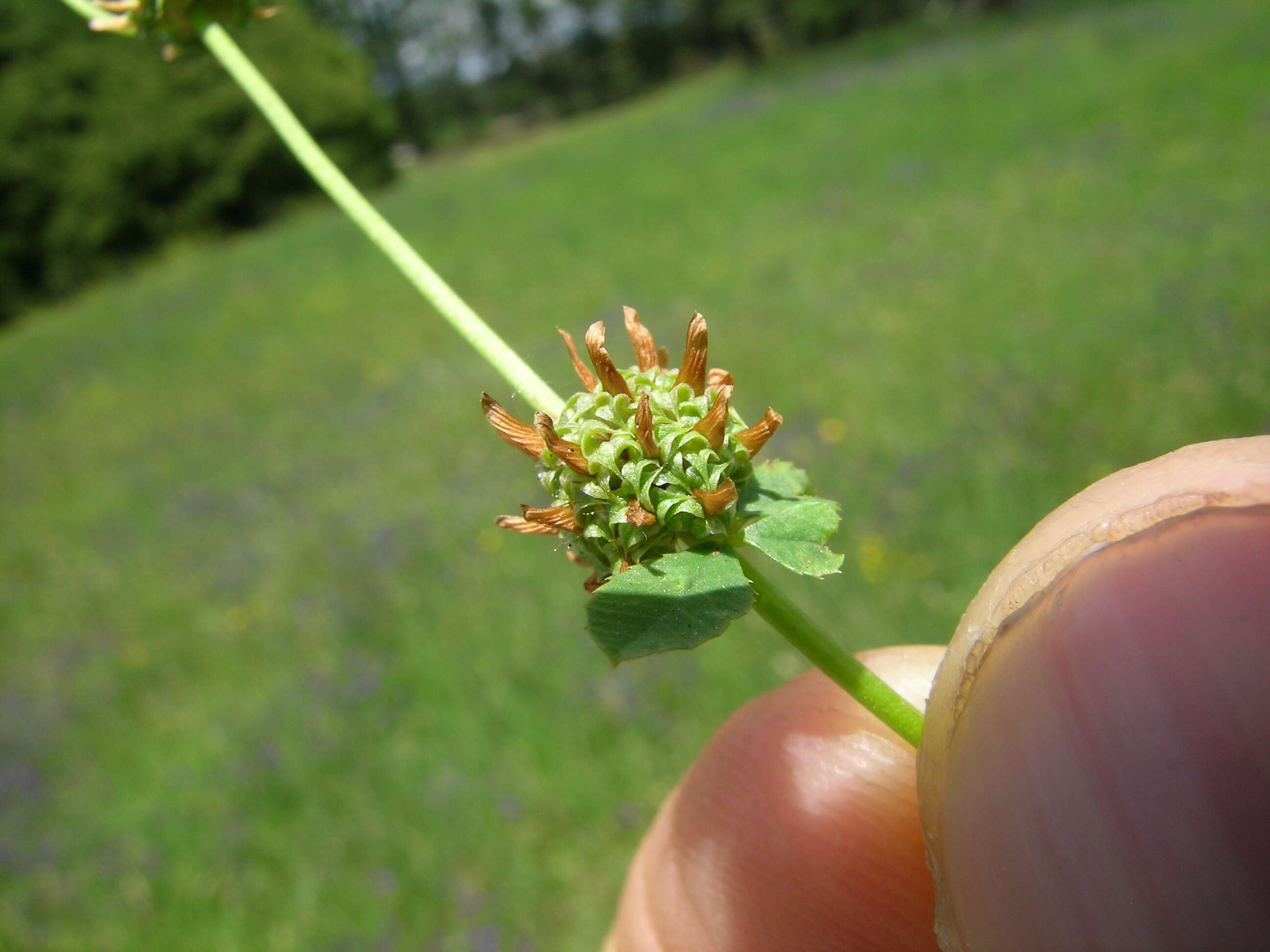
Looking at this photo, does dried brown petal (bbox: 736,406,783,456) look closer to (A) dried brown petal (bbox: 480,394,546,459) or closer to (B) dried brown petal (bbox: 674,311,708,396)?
(B) dried brown petal (bbox: 674,311,708,396)

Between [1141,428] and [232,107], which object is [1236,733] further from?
[232,107]

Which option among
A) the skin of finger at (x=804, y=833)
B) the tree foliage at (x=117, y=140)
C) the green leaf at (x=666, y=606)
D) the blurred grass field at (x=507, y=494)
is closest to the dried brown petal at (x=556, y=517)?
the green leaf at (x=666, y=606)

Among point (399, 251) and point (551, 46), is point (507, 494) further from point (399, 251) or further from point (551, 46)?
point (551, 46)

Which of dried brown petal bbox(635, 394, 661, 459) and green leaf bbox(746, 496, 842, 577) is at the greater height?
dried brown petal bbox(635, 394, 661, 459)

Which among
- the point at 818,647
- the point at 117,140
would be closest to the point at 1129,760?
the point at 818,647

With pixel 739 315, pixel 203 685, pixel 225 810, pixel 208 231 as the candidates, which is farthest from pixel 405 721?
pixel 208 231

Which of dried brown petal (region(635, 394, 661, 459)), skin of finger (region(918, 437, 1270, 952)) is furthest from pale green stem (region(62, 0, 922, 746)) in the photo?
skin of finger (region(918, 437, 1270, 952))

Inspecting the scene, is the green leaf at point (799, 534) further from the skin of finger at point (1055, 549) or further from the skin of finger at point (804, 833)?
the skin of finger at point (804, 833)

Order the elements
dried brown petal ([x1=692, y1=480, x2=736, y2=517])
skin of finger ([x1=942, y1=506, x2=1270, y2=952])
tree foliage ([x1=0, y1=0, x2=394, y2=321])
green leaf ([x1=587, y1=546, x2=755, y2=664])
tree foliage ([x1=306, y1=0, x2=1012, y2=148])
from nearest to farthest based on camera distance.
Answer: green leaf ([x1=587, y1=546, x2=755, y2=664])
dried brown petal ([x1=692, y1=480, x2=736, y2=517])
skin of finger ([x1=942, y1=506, x2=1270, y2=952])
tree foliage ([x1=0, y1=0, x2=394, y2=321])
tree foliage ([x1=306, y1=0, x2=1012, y2=148])
